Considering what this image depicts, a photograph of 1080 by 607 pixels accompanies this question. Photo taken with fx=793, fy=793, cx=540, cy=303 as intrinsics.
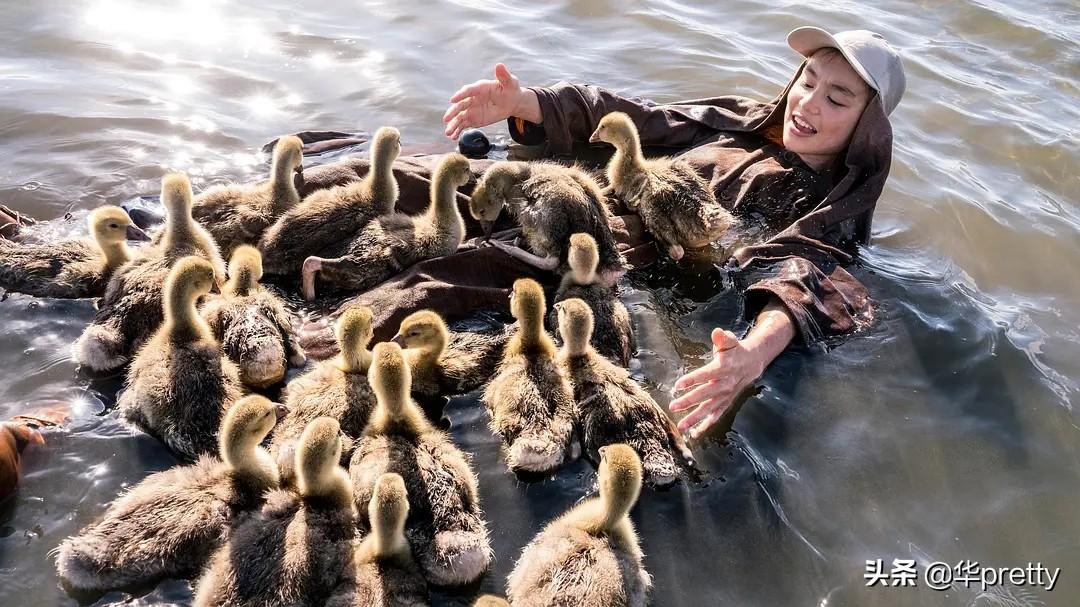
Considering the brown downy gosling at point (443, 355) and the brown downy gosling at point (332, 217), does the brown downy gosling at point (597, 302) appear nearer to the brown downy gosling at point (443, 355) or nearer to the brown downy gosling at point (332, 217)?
the brown downy gosling at point (443, 355)

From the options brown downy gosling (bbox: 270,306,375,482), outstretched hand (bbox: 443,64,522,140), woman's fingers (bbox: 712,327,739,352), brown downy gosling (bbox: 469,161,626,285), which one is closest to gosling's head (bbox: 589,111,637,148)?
brown downy gosling (bbox: 469,161,626,285)

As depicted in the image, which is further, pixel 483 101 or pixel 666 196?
pixel 483 101

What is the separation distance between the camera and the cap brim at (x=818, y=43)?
5559mm

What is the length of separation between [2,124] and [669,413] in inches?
261

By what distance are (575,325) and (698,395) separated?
2.40 ft

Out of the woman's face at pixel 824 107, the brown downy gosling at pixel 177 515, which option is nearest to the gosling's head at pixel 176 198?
the brown downy gosling at pixel 177 515

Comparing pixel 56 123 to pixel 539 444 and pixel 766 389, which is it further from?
pixel 766 389

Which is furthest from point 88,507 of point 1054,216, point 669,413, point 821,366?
point 1054,216

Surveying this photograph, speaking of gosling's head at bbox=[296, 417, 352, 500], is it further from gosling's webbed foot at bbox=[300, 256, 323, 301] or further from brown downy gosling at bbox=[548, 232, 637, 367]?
brown downy gosling at bbox=[548, 232, 637, 367]

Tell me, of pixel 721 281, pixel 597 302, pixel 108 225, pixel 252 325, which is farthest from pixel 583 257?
pixel 108 225

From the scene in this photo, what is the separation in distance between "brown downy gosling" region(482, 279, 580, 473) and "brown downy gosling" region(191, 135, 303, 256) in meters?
1.91

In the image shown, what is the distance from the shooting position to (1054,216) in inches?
273

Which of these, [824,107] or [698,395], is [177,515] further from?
[824,107]

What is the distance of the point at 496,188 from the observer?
5477 mm
